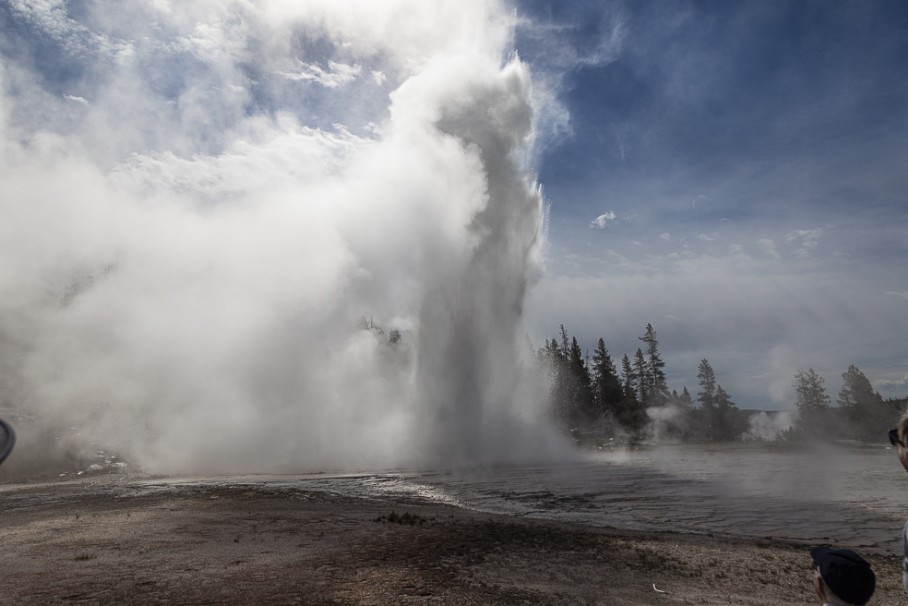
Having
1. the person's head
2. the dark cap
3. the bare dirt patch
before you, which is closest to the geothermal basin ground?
the bare dirt patch

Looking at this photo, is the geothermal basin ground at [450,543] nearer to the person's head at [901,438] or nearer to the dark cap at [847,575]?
the dark cap at [847,575]

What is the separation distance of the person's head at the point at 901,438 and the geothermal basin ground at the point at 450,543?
5046mm

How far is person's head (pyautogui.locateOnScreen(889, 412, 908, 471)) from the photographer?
296 centimetres

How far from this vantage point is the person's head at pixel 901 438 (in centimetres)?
296

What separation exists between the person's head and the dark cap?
65 cm

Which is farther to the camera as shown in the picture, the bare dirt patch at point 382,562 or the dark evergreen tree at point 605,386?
the dark evergreen tree at point 605,386

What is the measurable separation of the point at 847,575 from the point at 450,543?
8040 millimetres

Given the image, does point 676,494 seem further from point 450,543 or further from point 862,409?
point 862,409

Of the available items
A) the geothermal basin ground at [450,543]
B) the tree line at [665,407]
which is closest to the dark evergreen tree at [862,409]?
the tree line at [665,407]

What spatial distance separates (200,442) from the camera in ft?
122

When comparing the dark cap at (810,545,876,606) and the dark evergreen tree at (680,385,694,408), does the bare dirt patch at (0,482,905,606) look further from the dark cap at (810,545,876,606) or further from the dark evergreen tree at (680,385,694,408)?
the dark evergreen tree at (680,385,694,408)

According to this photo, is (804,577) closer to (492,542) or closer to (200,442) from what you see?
(492,542)

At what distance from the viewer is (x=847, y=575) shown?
3.16m

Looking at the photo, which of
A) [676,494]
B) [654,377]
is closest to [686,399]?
[654,377]
